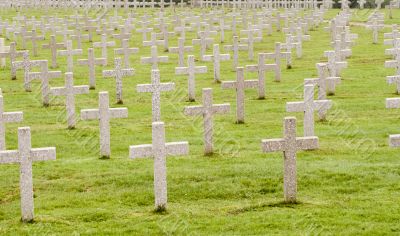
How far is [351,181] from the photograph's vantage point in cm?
1216

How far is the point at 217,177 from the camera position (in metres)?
12.4

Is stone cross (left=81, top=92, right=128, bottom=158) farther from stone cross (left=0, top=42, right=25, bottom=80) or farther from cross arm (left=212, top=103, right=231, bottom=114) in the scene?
stone cross (left=0, top=42, right=25, bottom=80)

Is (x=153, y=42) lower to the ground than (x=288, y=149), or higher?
lower

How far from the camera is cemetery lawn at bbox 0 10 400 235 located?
10.4m

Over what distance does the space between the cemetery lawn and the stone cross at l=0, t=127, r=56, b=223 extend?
8.3 inches

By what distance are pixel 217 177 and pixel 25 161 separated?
3115mm

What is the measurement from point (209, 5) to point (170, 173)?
43103mm

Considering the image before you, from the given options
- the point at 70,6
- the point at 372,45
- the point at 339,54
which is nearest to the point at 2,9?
the point at 70,6

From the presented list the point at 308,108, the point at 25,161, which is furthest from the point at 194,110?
the point at 25,161

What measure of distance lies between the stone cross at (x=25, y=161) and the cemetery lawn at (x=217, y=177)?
21cm

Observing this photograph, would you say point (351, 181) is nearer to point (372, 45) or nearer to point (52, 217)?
point (52, 217)

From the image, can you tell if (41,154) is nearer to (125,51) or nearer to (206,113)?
(206,113)

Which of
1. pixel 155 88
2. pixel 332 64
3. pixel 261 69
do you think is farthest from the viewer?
pixel 332 64

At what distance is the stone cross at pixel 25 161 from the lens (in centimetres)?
1032
